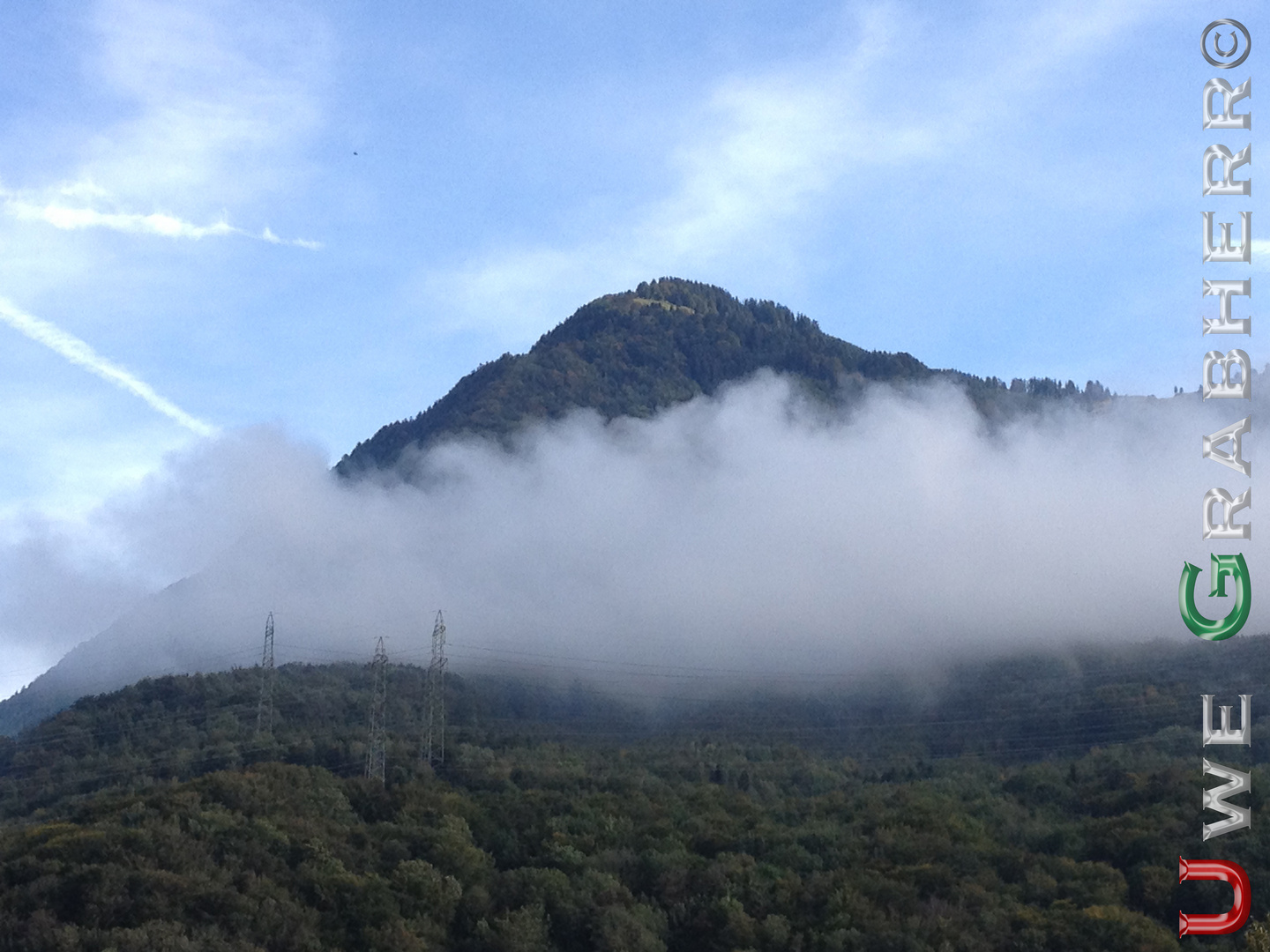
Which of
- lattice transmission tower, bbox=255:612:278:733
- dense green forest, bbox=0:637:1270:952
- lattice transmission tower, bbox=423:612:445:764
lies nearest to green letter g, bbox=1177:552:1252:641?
dense green forest, bbox=0:637:1270:952

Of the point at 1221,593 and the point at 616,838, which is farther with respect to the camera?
the point at 616,838

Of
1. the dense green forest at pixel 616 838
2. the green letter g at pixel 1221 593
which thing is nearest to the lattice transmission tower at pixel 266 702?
the dense green forest at pixel 616 838

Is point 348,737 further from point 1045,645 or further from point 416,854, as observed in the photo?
point 1045,645

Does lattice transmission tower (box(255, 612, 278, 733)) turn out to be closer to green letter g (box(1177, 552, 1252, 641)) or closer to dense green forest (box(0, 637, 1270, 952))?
dense green forest (box(0, 637, 1270, 952))

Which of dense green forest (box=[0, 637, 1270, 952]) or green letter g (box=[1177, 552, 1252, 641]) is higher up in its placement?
green letter g (box=[1177, 552, 1252, 641])

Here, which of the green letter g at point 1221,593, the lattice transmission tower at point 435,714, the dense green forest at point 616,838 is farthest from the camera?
the lattice transmission tower at point 435,714

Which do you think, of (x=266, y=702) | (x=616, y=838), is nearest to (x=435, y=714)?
(x=266, y=702)

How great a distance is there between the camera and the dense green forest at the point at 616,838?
213ft

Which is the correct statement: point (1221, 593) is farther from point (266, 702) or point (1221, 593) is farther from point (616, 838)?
point (266, 702)

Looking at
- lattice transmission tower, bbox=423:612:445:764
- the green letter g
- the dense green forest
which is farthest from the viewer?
lattice transmission tower, bbox=423:612:445:764

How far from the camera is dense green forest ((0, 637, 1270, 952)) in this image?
64.9m

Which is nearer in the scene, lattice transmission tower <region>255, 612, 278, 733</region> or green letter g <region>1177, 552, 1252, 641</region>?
green letter g <region>1177, 552, 1252, 641</region>

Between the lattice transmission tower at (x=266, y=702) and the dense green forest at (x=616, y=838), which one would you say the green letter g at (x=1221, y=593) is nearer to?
the dense green forest at (x=616, y=838)

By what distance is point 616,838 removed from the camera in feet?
267
